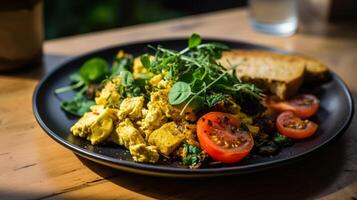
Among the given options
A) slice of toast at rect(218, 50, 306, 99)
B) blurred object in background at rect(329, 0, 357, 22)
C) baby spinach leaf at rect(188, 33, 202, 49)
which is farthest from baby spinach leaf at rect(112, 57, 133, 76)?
blurred object in background at rect(329, 0, 357, 22)

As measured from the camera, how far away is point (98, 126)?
1.59 metres

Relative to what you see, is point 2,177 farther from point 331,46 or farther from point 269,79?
point 331,46

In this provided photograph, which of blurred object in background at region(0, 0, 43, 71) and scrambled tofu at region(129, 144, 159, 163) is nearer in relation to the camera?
scrambled tofu at region(129, 144, 159, 163)

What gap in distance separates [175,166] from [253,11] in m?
1.44

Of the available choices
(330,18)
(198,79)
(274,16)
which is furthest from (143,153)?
(330,18)

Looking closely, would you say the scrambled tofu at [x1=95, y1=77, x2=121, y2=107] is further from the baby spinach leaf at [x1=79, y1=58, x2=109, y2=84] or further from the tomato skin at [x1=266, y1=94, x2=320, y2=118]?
the tomato skin at [x1=266, y1=94, x2=320, y2=118]

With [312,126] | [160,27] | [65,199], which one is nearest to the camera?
[65,199]

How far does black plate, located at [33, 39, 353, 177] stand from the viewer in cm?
140

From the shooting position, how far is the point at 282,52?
2299 millimetres

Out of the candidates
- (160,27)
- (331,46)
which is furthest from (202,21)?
(331,46)

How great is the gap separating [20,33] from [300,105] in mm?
1170

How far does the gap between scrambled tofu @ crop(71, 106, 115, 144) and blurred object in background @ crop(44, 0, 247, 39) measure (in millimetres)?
2312

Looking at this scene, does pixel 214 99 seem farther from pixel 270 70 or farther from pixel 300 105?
pixel 270 70

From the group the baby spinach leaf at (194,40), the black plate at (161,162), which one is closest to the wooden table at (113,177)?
the black plate at (161,162)
